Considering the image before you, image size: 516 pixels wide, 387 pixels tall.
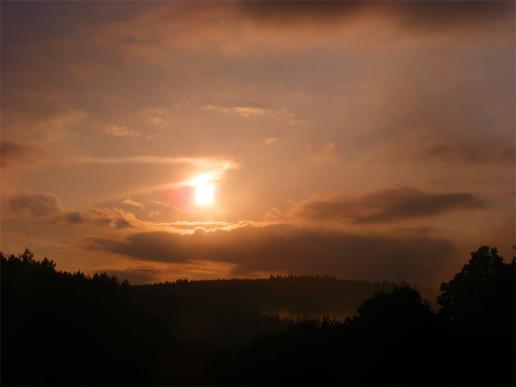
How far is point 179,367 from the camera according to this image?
7850 cm

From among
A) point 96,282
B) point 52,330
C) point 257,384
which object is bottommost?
point 257,384

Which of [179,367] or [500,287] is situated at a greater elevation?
[500,287]

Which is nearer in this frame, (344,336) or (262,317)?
(344,336)

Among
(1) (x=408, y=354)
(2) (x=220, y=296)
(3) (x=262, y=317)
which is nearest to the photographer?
(1) (x=408, y=354)

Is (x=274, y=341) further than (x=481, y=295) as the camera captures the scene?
Yes

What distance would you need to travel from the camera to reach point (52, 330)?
70188mm

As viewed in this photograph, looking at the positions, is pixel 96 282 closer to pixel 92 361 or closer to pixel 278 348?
pixel 92 361

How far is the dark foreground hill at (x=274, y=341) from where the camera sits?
2398 inches

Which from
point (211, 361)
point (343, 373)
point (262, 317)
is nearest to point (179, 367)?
point (211, 361)

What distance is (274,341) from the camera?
79.9 m

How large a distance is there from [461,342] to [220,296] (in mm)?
136762

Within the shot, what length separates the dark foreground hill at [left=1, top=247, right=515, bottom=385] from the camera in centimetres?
6091

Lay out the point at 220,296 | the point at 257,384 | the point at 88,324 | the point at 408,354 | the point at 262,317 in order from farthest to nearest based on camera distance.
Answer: the point at 220,296
the point at 262,317
the point at 88,324
the point at 257,384
the point at 408,354

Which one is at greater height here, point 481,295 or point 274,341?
point 481,295
